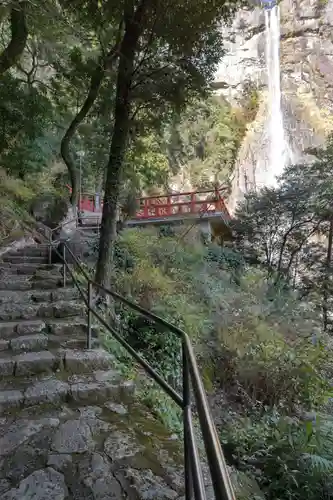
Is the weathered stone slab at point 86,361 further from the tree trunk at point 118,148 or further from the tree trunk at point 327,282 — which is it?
the tree trunk at point 327,282

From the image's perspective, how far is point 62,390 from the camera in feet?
8.00

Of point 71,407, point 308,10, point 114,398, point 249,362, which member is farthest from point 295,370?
point 308,10

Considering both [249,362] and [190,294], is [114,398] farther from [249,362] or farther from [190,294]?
[190,294]

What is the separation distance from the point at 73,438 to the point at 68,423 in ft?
0.63

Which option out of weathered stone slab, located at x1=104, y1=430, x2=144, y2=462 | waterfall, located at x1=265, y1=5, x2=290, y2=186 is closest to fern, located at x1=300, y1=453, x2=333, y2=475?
weathered stone slab, located at x1=104, y1=430, x2=144, y2=462

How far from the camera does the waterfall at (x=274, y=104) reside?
19094 mm

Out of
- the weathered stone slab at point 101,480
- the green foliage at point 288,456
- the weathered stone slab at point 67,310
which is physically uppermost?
the weathered stone slab at point 67,310

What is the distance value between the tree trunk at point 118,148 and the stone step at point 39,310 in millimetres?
685

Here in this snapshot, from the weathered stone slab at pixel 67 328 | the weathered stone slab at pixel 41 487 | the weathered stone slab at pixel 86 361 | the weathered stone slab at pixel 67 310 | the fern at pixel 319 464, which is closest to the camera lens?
the weathered stone slab at pixel 41 487

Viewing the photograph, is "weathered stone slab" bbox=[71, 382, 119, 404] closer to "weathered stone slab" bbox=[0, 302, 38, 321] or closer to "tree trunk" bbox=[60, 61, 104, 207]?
"weathered stone slab" bbox=[0, 302, 38, 321]

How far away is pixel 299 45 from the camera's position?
2094 cm

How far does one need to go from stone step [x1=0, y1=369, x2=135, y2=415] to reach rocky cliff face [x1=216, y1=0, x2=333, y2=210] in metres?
17.9

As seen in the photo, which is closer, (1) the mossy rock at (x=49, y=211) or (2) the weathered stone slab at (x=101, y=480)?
(2) the weathered stone slab at (x=101, y=480)

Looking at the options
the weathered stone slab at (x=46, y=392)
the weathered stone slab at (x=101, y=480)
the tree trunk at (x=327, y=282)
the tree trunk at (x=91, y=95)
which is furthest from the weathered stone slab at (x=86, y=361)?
the tree trunk at (x=327, y=282)
